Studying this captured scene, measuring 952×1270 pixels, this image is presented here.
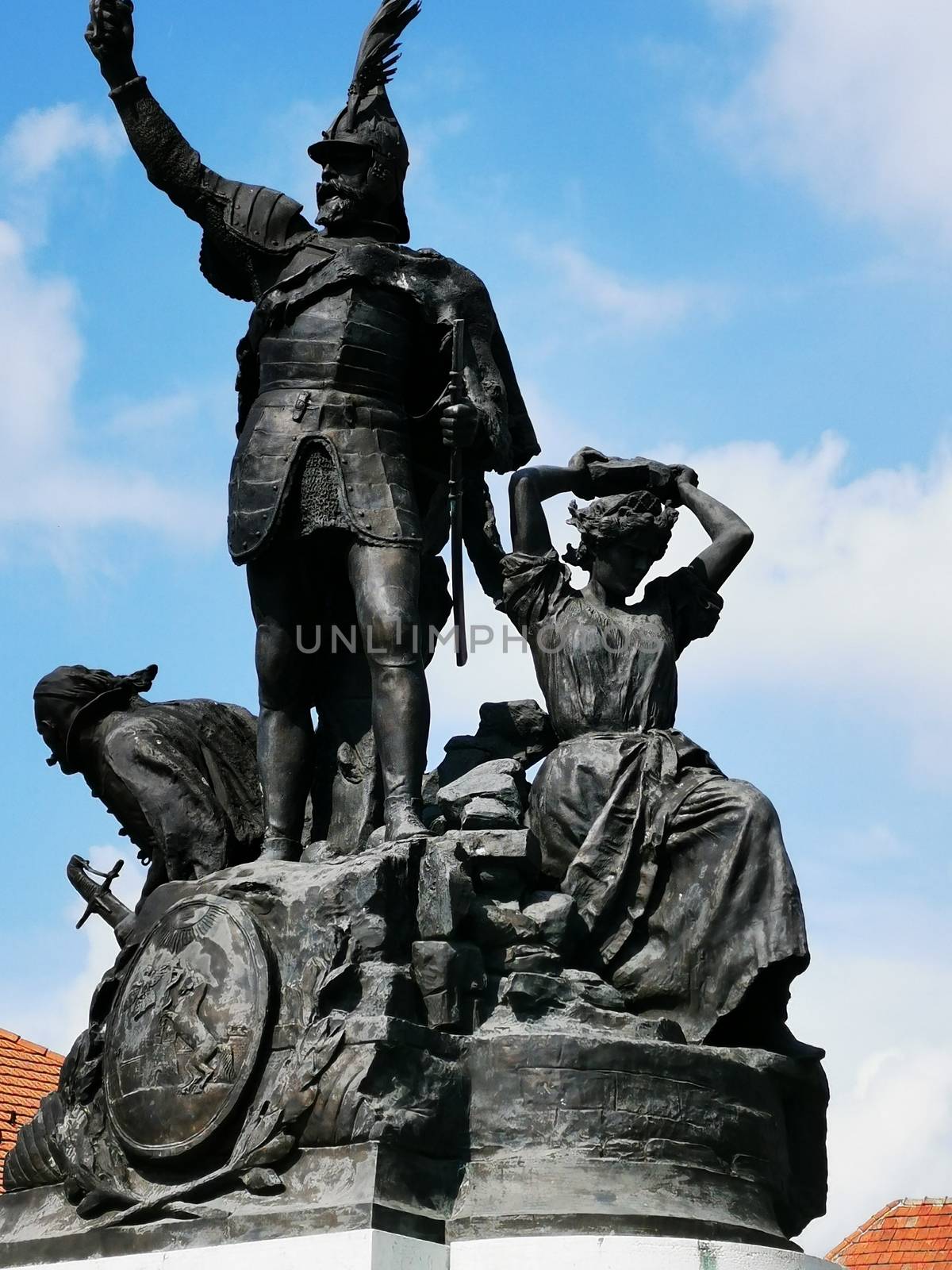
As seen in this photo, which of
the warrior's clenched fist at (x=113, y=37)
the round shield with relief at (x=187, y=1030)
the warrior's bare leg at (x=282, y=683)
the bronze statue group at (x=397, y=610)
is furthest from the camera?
the warrior's clenched fist at (x=113, y=37)

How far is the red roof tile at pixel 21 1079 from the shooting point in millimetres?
15203

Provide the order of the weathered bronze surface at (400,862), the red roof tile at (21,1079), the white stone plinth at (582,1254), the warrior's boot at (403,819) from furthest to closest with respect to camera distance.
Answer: the red roof tile at (21,1079), the warrior's boot at (403,819), the weathered bronze surface at (400,862), the white stone plinth at (582,1254)

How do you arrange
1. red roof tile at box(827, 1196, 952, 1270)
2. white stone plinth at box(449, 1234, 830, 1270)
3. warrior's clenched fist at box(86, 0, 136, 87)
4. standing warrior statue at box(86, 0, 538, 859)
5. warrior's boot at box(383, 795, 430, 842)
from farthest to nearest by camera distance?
red roof tile at box(827, 1196, 952, 1270)
warrior's clenched fist at box(86, 0, 136, 87)
standing warrior statue at box(86, 0, 538, 859)
warrior's boot at box(383, 795, 430, 842)
white stone plinth at box(449, 1234, 830, 1270)

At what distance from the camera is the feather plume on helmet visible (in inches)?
389

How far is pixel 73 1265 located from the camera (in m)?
8.29

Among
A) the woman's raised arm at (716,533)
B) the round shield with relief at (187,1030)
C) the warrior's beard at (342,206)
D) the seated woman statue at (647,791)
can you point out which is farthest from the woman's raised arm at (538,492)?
the round shield with relief at (187,1030)

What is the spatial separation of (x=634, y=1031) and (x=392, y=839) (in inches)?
46.1

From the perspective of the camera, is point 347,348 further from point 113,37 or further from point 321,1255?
point 321,1255

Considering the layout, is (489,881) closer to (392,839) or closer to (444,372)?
(392,839)

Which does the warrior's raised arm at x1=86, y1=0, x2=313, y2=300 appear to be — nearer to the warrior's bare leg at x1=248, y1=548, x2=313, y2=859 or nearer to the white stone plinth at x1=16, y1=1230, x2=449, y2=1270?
the warrior's bare leg at x1=248, y1=548, x2=313, y2=859

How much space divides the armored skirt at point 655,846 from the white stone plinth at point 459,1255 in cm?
106

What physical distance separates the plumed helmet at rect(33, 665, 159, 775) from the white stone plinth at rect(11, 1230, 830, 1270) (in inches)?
105

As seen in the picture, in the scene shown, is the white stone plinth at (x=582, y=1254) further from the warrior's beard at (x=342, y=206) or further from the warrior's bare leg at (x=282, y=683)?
the warrior's beard at (x=342, y=206)

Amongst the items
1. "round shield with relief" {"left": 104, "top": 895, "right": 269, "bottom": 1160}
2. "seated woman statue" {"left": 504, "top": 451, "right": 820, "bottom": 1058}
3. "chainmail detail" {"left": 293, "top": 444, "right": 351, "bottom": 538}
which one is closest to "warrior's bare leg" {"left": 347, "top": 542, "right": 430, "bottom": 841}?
"chainmail detail" {"left": 293, "top": 444, "right": 351, "bottom": 538}
